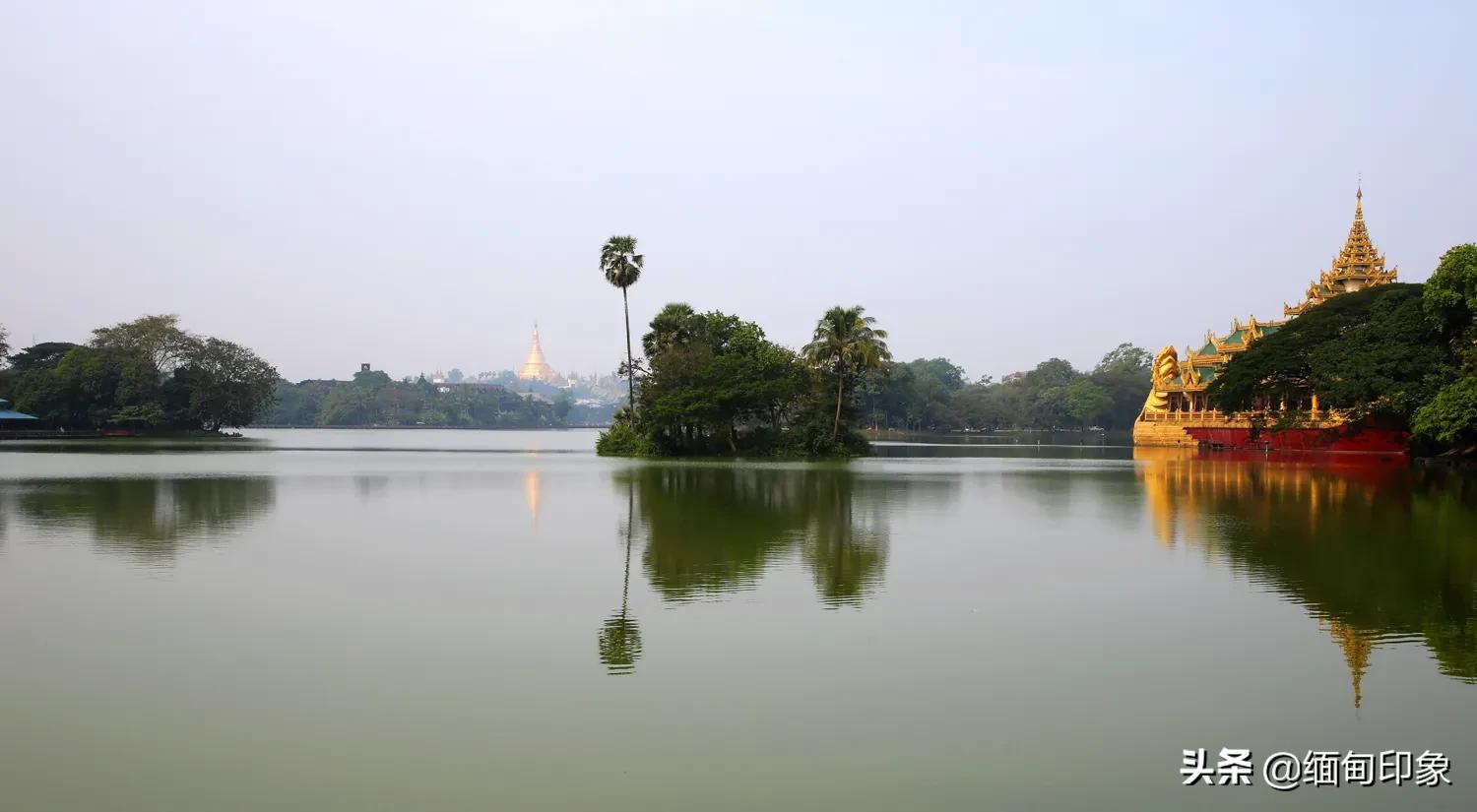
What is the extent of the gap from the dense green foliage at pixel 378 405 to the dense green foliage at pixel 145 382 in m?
70.5

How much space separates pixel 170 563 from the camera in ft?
54.6

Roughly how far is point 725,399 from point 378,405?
125 metres

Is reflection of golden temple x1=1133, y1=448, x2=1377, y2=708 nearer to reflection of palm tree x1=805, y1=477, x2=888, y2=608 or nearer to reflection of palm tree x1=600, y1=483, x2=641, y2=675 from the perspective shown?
reflection of palm tree x1=805, y1=477, x2=888, y2=608

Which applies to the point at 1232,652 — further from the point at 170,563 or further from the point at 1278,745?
the point at 170,563

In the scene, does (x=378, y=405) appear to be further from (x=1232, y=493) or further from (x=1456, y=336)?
(x=1232, y=493)

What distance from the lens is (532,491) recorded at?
32875 mm

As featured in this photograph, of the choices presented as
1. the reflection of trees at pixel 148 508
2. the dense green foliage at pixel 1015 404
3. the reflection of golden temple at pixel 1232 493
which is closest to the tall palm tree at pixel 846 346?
the reflection of golden temple at pixel 1232 493

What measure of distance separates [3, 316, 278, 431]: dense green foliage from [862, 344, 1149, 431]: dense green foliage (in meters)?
60.4

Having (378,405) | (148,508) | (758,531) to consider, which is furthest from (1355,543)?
(378,405)

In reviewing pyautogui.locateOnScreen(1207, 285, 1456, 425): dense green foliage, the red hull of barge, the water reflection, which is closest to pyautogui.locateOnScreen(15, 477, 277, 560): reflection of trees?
the water reflection

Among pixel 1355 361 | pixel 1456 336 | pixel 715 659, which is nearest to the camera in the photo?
pixel 715 659

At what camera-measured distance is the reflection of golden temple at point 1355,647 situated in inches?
403

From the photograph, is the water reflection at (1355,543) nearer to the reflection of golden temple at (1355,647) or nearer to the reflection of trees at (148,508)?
the reflection of golden temple at (1355,647)

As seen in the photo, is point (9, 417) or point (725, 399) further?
point (9, 417)
